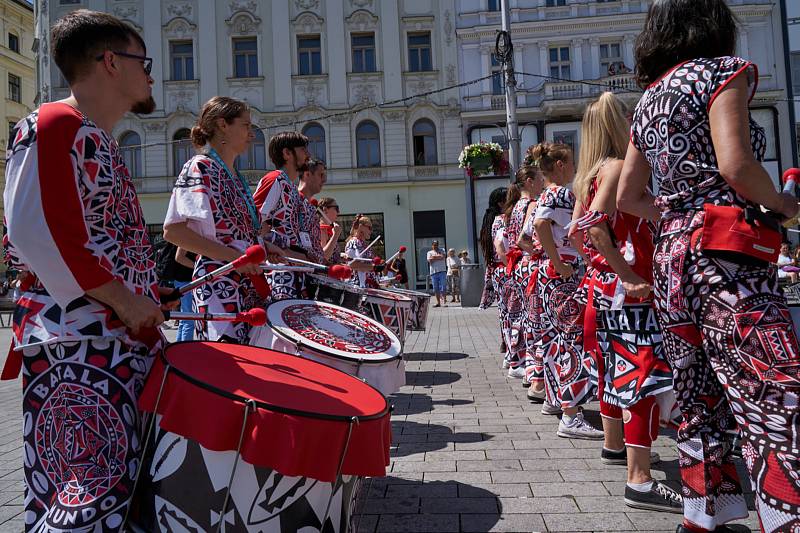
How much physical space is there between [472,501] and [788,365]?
1617mm

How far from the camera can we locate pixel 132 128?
90.3 feet

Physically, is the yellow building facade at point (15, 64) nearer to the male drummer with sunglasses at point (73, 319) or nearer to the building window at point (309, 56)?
the building window at point (309, 56)

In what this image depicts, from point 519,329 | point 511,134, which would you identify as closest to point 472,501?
point 519,329

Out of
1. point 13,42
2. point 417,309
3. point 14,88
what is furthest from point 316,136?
point 417,309

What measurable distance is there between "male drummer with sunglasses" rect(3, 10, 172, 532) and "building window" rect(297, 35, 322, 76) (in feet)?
88.1

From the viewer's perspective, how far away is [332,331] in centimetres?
317

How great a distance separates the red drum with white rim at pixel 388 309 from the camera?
479 cm

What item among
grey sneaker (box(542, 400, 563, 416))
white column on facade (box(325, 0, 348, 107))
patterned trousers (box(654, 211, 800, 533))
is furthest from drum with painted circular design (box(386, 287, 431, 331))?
white column on facade (box(325, 0, 348, 107))

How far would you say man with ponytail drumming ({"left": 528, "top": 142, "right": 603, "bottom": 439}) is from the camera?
4254 mm

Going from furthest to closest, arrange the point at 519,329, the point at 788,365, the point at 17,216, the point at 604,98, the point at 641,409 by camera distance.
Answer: the point at 519,329 < the point at 604,98 < the point at 641,409 < the point at 788,365 < the point at 17,216

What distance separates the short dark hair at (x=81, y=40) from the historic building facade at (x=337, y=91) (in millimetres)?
25070

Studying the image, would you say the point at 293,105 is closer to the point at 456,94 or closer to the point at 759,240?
the point at 456,94

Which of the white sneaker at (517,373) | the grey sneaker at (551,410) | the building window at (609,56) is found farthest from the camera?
the building window at (609,56)

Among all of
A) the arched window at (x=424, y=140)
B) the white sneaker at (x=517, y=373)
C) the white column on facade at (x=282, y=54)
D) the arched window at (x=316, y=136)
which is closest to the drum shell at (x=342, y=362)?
the white sneaker at (x=517, y=373)
